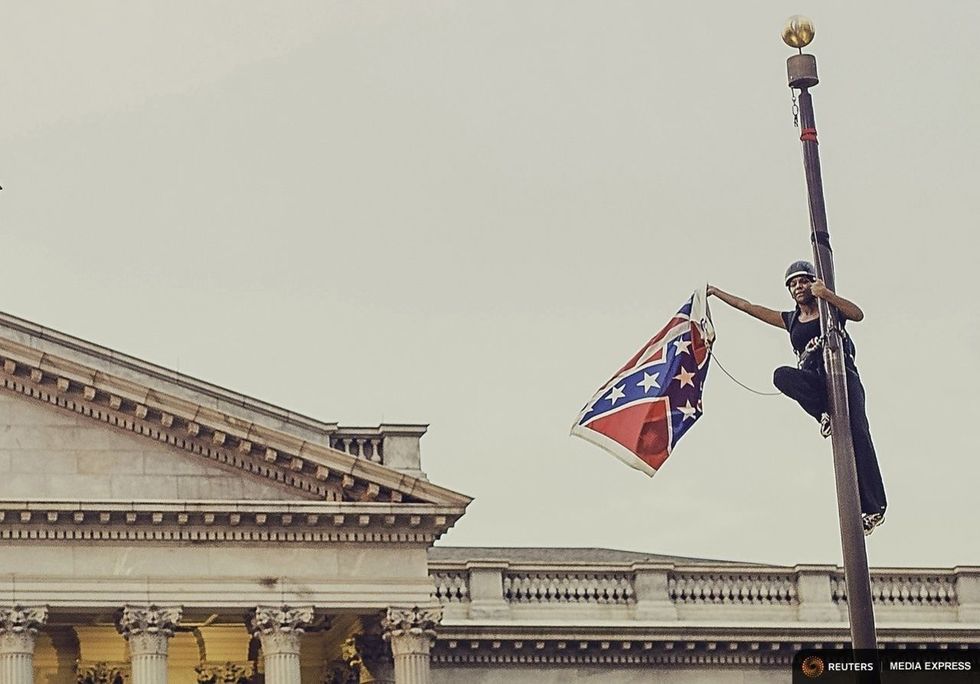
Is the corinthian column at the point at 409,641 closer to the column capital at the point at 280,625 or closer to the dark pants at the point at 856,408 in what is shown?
the column capital at the point at 280,625

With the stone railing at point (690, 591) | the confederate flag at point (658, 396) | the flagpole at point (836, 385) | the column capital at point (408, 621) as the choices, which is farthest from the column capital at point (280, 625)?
the flagpole at point (836, 385)

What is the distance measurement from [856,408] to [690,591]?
120 feet

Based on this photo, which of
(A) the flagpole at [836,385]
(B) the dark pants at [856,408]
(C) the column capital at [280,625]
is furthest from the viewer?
(C) the column capital at [280,625]

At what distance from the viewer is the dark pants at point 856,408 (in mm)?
19688

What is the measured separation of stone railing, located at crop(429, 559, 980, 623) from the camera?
178ft

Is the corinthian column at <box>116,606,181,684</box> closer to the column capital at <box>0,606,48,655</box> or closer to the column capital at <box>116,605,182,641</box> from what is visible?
the column capital at <box>116,605,182,641</box>

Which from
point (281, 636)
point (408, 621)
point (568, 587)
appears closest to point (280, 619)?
point (281, 636)

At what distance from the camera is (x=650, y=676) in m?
55.2

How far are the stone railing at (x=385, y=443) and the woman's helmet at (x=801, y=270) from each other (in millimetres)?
29821

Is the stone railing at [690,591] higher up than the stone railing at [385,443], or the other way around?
the stone railing at [385,443]

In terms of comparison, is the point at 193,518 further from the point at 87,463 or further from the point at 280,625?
the point at 280,625

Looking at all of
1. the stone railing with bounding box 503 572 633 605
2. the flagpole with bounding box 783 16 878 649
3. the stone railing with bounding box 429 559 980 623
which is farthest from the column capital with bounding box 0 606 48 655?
the flagpole with bounding box 783 16 878 649

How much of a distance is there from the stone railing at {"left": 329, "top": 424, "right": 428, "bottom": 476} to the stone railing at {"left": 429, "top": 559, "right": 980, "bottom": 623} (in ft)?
14.8

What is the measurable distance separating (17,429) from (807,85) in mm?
31143
